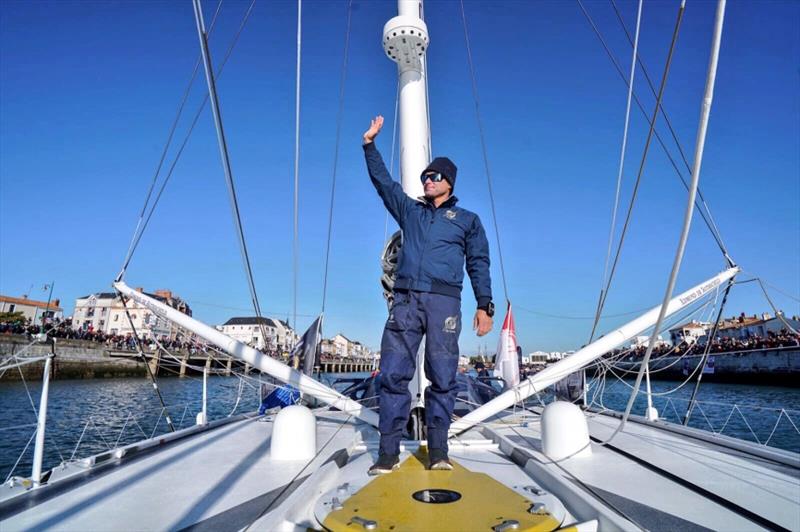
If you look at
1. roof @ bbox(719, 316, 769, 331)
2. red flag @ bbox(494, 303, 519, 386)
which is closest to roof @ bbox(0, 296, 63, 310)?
red flag @ bbox(494, 303, 519, 386)

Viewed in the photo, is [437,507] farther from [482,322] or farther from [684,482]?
[684,482]

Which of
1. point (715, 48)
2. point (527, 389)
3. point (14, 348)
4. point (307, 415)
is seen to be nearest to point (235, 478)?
point (307, 415)

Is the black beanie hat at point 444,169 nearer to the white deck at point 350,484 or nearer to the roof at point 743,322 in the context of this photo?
the white deck at point 350,484

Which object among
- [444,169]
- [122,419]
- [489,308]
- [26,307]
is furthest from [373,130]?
[26,307]

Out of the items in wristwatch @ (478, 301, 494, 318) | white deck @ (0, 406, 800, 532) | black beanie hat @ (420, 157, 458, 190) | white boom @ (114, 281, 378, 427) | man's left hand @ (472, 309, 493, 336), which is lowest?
white deck @ (0, 406, 800, 532)

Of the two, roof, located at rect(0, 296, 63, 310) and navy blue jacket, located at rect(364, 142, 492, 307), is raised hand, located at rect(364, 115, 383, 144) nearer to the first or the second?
navy blue jacket, located at rect(364, 142, 492, 307)

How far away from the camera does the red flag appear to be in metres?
9.42

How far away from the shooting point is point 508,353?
9.65 m

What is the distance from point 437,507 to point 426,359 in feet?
3.63

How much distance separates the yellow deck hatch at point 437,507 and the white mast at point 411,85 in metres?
2.94

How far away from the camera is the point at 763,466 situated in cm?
268

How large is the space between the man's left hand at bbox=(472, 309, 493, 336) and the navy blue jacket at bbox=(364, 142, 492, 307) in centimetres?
7

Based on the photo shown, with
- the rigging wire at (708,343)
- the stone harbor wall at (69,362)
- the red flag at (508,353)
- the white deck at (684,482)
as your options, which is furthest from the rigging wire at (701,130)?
the stone harbor wall at (69,362)

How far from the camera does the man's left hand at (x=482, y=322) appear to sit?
2.79m
